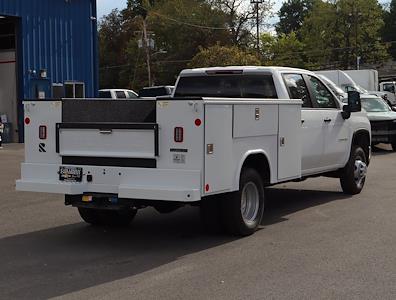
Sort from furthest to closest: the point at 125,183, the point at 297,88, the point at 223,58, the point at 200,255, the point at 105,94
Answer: the point at 223,58 < the point at 105,94 < the point at 297,88 < the point at 125,183 < the point at 200,255

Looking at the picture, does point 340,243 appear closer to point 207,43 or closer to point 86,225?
point 86,225

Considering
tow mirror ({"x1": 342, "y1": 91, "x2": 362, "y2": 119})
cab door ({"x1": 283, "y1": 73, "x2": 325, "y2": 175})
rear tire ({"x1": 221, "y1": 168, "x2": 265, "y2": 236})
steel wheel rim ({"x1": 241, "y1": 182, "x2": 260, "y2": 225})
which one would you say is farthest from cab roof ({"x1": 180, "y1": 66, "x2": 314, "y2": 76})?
steel wheel rim ({"x1": 241, "y1": 182, "x2": 260, "y2": 225})

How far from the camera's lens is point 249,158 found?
7820 mm

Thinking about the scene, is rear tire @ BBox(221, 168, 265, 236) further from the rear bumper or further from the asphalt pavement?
the rear bumper

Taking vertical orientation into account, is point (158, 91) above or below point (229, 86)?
above

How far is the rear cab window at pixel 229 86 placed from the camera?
30.1ft

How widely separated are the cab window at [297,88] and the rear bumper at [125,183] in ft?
10.1

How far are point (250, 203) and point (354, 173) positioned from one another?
368 cm

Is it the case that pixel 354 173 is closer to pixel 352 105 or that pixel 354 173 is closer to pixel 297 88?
pixel 352 105

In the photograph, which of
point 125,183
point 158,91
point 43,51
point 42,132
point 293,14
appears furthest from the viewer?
point 293,14

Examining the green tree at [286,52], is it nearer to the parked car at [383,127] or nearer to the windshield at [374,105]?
the windshield at [374,105]

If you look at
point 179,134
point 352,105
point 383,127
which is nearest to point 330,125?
point 352,105

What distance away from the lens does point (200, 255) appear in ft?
22.9

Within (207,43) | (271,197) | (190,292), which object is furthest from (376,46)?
(190,292)
